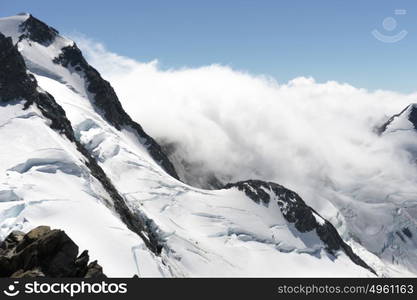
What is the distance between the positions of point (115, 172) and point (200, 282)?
136m

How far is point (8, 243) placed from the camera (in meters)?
53.8

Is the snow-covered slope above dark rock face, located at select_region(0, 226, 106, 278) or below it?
above

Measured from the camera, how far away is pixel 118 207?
12644 centimetres

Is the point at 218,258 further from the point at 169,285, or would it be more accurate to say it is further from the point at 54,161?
the point at 169,285

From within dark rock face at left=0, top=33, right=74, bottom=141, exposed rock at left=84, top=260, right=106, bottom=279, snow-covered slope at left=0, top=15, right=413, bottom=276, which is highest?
dark rock face at left=0, top=33, right=74, bottom=141

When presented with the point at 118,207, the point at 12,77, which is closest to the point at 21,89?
the point at 12,77

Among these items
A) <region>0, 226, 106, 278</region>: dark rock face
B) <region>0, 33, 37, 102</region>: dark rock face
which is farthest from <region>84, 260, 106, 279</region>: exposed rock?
<region>0, 33, 37, 102</region>: dark rock face

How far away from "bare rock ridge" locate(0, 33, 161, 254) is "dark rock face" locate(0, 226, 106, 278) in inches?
2896

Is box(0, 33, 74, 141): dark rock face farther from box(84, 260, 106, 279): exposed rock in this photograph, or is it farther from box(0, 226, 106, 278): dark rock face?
box(0, 226, 106, 278): dark rock face

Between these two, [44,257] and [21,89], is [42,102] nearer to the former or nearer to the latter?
[21,89]

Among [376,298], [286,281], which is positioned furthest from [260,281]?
[376,298]

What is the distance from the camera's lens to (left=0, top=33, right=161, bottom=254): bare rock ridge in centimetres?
13325

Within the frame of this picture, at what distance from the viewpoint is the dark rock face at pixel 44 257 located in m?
48.5

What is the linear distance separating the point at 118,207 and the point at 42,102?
44.5 m
